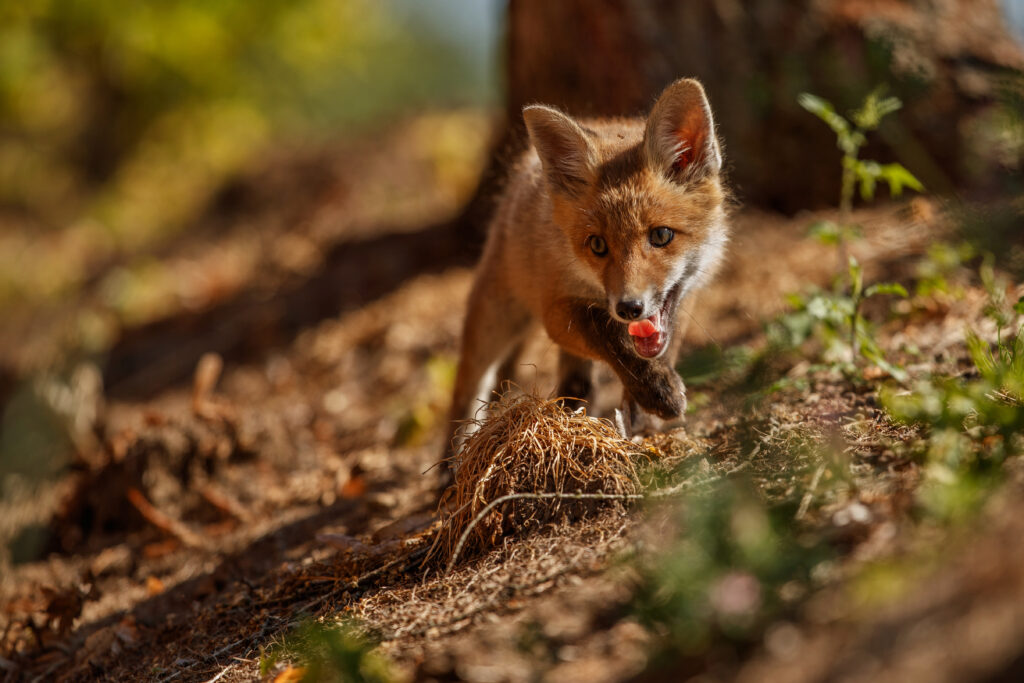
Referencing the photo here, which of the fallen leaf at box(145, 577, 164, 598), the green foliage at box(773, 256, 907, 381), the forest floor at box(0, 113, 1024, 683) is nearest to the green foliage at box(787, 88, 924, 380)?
the green foliage at box(773, 256, 907, 381)

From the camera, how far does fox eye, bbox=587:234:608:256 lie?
387 centimetres

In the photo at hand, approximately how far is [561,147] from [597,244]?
51cm

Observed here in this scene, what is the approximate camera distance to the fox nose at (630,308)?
356 centimetres

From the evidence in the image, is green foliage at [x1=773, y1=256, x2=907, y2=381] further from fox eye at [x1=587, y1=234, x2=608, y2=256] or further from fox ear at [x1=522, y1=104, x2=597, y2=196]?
fox ear at [x1=522, y1=104, x2=597, y2=196]

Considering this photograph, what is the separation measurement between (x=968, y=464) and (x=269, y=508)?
12.7 ft

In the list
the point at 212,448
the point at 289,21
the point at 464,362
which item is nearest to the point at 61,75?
the point at 289,21

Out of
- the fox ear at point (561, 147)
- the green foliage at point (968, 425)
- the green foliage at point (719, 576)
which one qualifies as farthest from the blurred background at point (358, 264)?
the fox ear at point (561, 147)

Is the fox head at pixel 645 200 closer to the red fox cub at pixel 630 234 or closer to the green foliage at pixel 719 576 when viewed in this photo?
the red fox cub at pixel 630 234

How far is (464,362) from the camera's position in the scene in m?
4.87

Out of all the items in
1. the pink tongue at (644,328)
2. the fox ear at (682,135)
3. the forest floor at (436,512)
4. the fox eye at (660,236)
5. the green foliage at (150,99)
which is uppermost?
the green foliage at (150,99)

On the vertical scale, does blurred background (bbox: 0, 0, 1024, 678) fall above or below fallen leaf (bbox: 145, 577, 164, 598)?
above

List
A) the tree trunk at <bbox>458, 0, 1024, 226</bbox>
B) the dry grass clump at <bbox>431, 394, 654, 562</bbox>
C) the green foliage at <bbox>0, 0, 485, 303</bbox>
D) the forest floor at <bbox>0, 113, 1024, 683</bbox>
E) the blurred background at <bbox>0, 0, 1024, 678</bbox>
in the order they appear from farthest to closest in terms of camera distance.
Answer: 1. the green foliage at <bbox>0, 0, 485, 303</bbox>
2. the tree trunk at <bbox>458, 0, 1024, 226</bbox>
3. the blurred background at <bbox>0, 0, 1024, 678</bbox>
4. the dry grass clump at <bbox>431, 394, 654, 562</bbox>
5. the forest floor at <bbox>0, 113, 1024, 683</bbox>

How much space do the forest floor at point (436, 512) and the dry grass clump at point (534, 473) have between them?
0.11 meters

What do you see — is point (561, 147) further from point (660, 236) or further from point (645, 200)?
point (660, 236)
